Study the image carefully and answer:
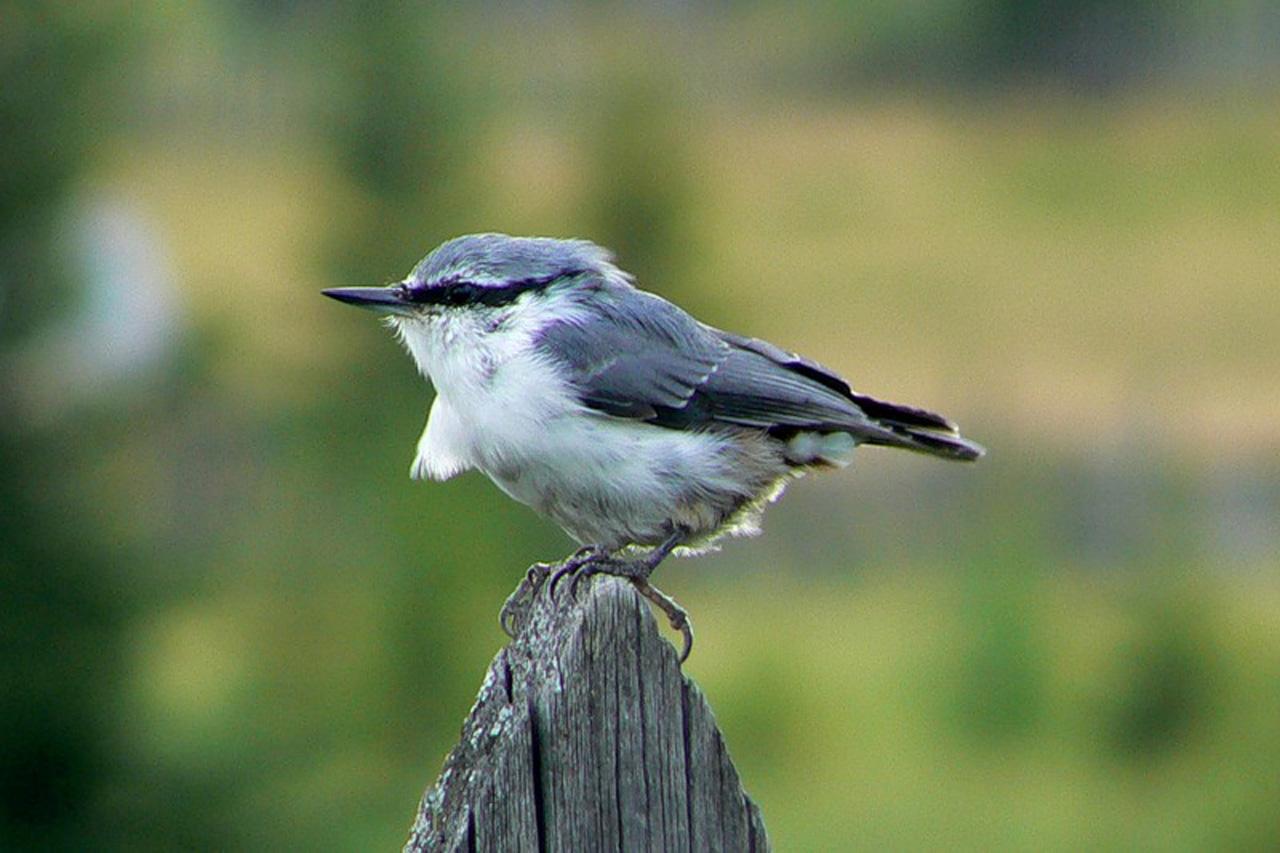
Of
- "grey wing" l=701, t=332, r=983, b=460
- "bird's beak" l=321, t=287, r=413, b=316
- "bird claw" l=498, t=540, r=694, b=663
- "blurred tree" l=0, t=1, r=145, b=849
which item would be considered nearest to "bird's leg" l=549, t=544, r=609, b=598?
"bird claw" l=498, t=540, r=694, b=663

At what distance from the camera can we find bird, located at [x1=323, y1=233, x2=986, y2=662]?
433cm

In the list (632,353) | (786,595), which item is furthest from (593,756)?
(786,595)

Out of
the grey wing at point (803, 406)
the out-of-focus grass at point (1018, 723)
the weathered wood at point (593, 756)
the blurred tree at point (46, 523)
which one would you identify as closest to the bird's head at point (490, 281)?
the grey wing at point (803, 406)

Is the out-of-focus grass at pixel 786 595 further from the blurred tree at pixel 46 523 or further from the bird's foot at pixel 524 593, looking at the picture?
the bird's foot at pixel 524 593

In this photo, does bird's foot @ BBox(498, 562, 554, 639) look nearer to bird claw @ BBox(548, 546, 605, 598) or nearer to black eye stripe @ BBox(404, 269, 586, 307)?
→ bird claw @ BBox(548, 546, 605, 598)

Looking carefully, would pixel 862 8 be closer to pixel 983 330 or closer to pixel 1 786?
pixel 983 330

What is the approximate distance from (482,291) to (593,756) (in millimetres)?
1829

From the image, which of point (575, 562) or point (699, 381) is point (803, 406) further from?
point (575, 562)

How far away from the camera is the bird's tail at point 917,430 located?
4.62m

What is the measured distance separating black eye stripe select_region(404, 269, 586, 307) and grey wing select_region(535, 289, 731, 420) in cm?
11

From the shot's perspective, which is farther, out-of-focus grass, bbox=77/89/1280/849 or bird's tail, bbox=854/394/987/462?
out-of-focus grass, bbox=77/89/1280/849

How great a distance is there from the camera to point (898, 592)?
1568cm

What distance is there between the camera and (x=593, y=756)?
292 cm

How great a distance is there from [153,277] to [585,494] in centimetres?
1510
